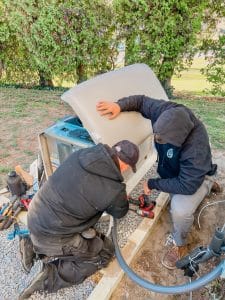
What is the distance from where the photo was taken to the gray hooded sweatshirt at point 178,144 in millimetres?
1955

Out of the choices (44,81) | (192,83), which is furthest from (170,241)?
(192,83)

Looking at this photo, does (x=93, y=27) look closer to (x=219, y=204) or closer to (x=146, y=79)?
(x=146, y=79)

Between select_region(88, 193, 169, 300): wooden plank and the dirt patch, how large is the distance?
80 mm

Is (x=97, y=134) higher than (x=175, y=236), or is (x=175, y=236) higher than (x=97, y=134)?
(x=97, y=134)

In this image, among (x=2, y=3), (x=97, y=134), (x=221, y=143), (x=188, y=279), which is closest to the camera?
(x=97, y=134)

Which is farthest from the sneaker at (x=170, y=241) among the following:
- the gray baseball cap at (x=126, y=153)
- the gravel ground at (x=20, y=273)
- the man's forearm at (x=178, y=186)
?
the gray baseball cap at (x=126, y=153)

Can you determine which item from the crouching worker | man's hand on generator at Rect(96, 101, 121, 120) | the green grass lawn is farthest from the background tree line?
the crouching worker

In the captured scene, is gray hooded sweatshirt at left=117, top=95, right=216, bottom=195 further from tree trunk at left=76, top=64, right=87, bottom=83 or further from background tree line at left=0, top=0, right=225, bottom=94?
tree trunk at left=76, top=64, right=87, bottom=83

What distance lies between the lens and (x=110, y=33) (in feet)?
19.9

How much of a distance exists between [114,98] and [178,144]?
2.17 ft

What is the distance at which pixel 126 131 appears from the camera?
225 cm

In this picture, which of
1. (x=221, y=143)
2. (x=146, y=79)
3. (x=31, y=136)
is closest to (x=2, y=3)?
(x=31, y=136)

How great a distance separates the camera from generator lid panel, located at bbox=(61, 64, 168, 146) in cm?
205

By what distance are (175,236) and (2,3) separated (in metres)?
6.01
